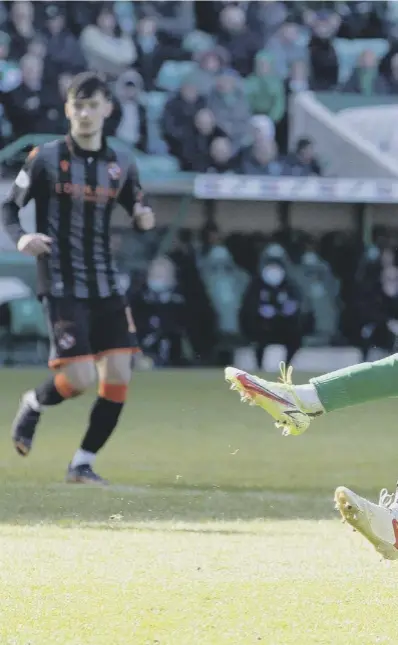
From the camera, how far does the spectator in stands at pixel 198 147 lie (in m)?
17.4

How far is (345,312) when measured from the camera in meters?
18.3

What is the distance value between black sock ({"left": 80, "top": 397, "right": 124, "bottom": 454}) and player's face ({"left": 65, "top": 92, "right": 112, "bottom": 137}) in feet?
4.74

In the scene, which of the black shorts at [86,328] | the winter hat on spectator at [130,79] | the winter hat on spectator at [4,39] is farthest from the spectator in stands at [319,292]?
the black shorts at [86,328]

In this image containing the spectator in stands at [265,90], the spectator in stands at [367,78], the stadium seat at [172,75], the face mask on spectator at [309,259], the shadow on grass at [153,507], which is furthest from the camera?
the spectator in stands at [367,78]

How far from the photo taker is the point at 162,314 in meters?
17.5

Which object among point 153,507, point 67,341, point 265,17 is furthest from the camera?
point 265,17

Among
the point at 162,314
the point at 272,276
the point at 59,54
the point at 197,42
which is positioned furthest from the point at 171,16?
the point at 162,314

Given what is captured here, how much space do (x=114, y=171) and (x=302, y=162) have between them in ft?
34.8

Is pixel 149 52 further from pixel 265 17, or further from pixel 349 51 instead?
pixel 349 51

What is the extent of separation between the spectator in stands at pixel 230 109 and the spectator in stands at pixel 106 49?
1.41m

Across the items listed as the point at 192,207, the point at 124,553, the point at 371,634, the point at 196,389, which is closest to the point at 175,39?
the point at 192,207

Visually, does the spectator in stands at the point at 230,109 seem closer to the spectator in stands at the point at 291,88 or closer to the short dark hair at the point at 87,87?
the spectator in stands at the point at 291,88

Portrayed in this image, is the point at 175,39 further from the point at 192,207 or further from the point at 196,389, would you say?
the point at 196,389

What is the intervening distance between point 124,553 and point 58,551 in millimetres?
235
